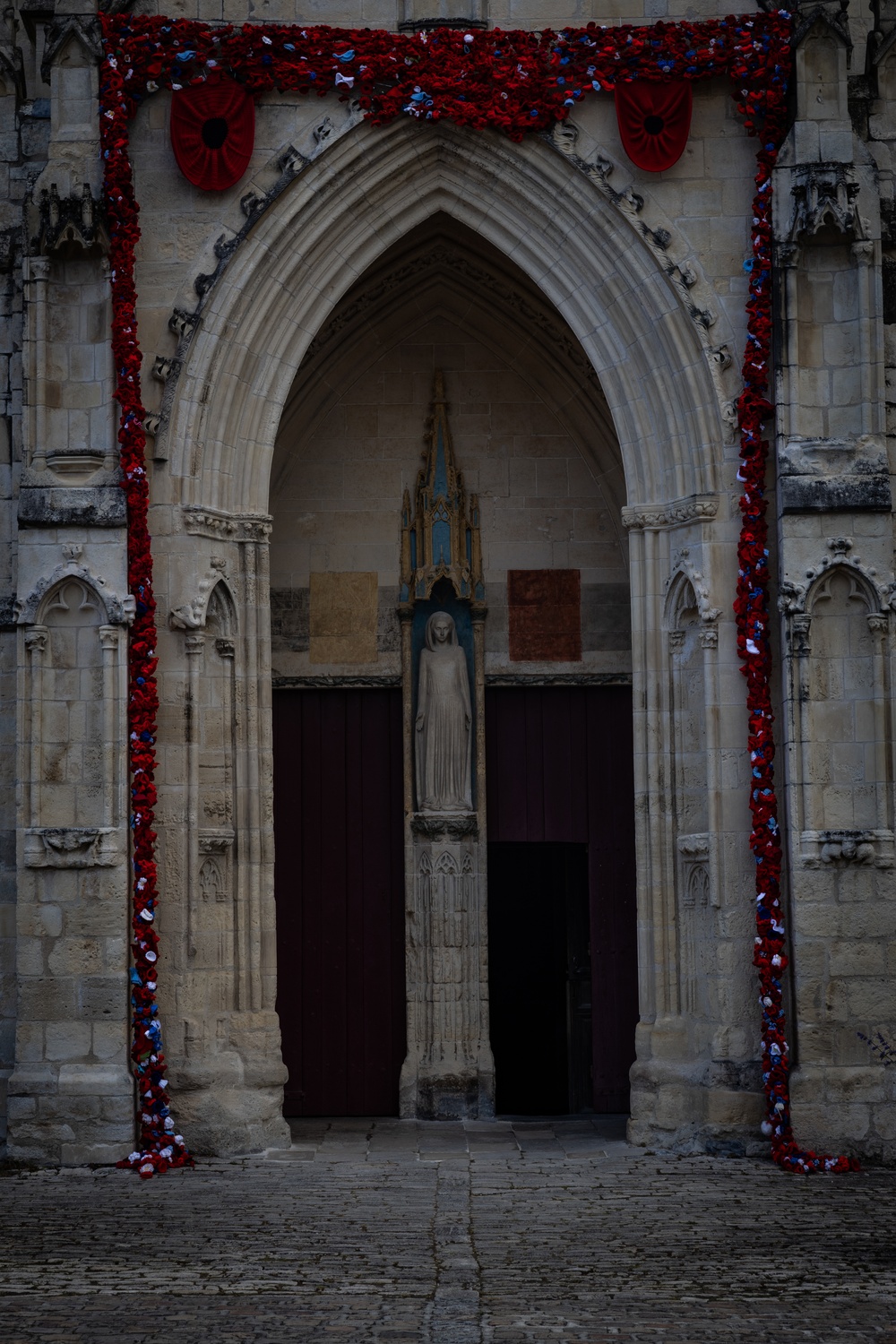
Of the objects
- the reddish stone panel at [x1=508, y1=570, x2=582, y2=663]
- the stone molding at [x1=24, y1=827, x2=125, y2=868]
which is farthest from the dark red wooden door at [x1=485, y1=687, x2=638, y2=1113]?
the stone molding at [x1=24, y1=827, x2=125, y2=868]

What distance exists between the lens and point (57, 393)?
415 inches

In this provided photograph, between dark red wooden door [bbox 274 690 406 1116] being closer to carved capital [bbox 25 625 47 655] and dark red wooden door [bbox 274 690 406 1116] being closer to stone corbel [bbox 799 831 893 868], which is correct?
carved capital [bbox 25 625 47 655]

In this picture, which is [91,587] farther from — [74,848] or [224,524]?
[74,848]

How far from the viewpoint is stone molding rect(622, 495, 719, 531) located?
10.7 metres

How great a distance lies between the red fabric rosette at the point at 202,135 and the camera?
10656mm

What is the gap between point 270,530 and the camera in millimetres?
11062

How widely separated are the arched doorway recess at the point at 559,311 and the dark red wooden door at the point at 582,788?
151 centimetres

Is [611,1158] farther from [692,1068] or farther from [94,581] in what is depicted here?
[94,581]

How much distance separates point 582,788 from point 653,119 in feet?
14.7

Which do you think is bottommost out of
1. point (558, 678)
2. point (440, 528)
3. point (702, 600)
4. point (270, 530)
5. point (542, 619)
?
point (558, 678)

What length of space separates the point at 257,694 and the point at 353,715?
162 centimetres

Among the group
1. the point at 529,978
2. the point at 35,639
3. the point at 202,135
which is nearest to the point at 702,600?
the point at 35,639

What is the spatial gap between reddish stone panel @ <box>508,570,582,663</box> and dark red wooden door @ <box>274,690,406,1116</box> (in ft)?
3.28

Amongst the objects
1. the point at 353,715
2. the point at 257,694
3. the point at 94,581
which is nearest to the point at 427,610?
the point at 353,715
